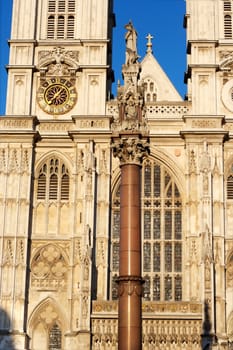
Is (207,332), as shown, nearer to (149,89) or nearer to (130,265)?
(130,265)

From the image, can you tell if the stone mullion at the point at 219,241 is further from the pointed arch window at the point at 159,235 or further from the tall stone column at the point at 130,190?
the tall stone column at the point at 130,190

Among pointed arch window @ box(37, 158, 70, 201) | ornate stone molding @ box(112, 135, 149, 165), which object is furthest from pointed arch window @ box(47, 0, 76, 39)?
ornate stone molding @ box(112, 135, 149, 165)

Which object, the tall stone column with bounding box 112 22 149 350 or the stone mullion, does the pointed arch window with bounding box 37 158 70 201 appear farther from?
the tall stone column with bounding box 112 22 149 350

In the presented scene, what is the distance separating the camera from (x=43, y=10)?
112 feet

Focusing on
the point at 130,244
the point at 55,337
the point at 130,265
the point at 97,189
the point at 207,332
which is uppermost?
the point at 97,189

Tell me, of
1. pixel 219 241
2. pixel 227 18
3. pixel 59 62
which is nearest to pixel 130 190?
pixel 219 241

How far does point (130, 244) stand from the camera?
57.3 feet

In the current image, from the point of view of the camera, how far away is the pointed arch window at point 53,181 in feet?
102

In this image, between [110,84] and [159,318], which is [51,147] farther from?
[159,318]

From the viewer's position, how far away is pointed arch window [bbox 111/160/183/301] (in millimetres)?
30016

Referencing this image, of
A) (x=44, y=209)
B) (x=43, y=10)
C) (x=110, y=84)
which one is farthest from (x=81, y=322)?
(x=43, y=10)

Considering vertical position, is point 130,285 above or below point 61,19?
below

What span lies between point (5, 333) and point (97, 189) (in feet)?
23.1

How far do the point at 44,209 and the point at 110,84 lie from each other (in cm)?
746
